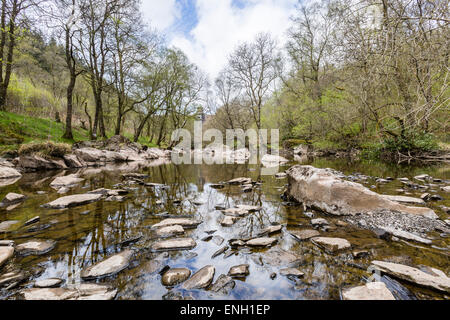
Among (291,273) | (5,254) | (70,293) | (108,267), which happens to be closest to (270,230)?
(291,273)

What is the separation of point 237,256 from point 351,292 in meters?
0.89

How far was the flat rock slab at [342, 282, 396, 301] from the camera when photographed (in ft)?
3.86

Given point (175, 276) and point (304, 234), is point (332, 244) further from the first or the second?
point (175, 276)

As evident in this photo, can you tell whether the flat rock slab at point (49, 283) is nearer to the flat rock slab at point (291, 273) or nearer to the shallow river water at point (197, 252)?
the shallow river water at point (197, 252)

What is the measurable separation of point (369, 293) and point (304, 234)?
95 cm

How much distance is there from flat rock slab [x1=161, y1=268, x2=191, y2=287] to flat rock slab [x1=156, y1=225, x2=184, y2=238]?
74 cm

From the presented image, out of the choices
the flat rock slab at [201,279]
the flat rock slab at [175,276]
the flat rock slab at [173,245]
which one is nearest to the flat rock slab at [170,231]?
the flat rock slab at [173,245]

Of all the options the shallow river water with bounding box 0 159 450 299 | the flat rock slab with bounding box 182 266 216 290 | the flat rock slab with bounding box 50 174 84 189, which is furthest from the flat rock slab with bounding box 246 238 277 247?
the flat rock slab with bounding box 50 174 84 189

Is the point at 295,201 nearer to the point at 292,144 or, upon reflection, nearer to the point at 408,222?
the point at 408,222

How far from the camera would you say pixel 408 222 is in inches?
88.4

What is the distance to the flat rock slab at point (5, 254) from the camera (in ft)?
5.29

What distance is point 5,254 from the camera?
1.67 meters

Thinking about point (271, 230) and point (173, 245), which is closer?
point (173, 245)

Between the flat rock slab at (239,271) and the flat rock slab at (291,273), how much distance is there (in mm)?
275
